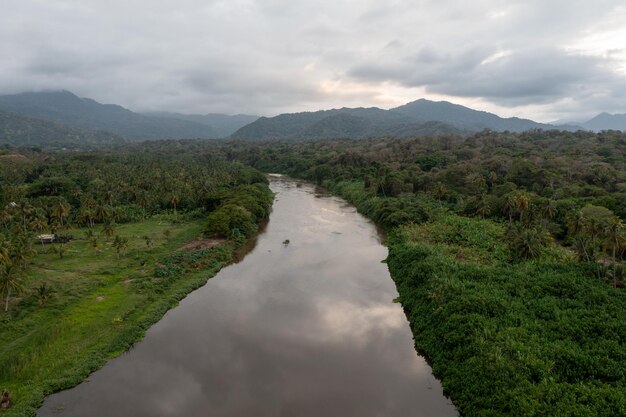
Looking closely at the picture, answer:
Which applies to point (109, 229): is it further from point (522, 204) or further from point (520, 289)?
point (522, 204)

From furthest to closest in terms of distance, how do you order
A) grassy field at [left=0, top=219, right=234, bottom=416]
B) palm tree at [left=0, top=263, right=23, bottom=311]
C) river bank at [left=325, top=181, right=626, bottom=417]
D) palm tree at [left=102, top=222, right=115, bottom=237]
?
palm tree at [left=102, top=222, right=115, bottom=237], palm tree at [left=0, top=263, right=23, bottom=311], grassy field at [left=0, top=219, right=234, bottom=416], river bank at [left=325, top=181, right=626, bottom=417]

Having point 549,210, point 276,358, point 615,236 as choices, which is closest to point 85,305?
point 276,358

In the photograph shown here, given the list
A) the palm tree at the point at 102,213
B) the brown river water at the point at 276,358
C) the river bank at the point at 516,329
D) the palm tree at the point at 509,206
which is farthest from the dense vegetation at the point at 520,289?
the palm tree at the point at 102,213

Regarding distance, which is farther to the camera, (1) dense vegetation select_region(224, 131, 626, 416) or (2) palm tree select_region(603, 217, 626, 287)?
(2) palm tree select_region(603, 217, 626, 287)

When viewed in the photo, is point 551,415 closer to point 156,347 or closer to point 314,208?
point 156,347

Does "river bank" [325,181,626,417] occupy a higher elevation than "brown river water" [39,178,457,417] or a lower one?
higher

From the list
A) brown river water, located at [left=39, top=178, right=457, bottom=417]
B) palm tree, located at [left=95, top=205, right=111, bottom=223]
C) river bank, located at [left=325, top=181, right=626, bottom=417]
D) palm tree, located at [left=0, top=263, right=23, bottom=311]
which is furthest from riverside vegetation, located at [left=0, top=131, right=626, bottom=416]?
brown river water, located at [left=39, top=178, right=457, bottom=417]

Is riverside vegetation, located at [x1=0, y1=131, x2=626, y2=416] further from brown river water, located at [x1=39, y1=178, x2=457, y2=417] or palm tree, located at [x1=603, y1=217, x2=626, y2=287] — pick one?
brown river water, located at [x1=39, y1=178, x2=457, y2=417]

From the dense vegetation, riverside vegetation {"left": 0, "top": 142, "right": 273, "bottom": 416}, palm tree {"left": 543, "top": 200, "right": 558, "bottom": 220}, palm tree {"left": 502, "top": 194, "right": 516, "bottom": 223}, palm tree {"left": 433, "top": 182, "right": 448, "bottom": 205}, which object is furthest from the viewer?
palm tree {"left": 433, "top": 182, "right": 448, "bottom": 205}
